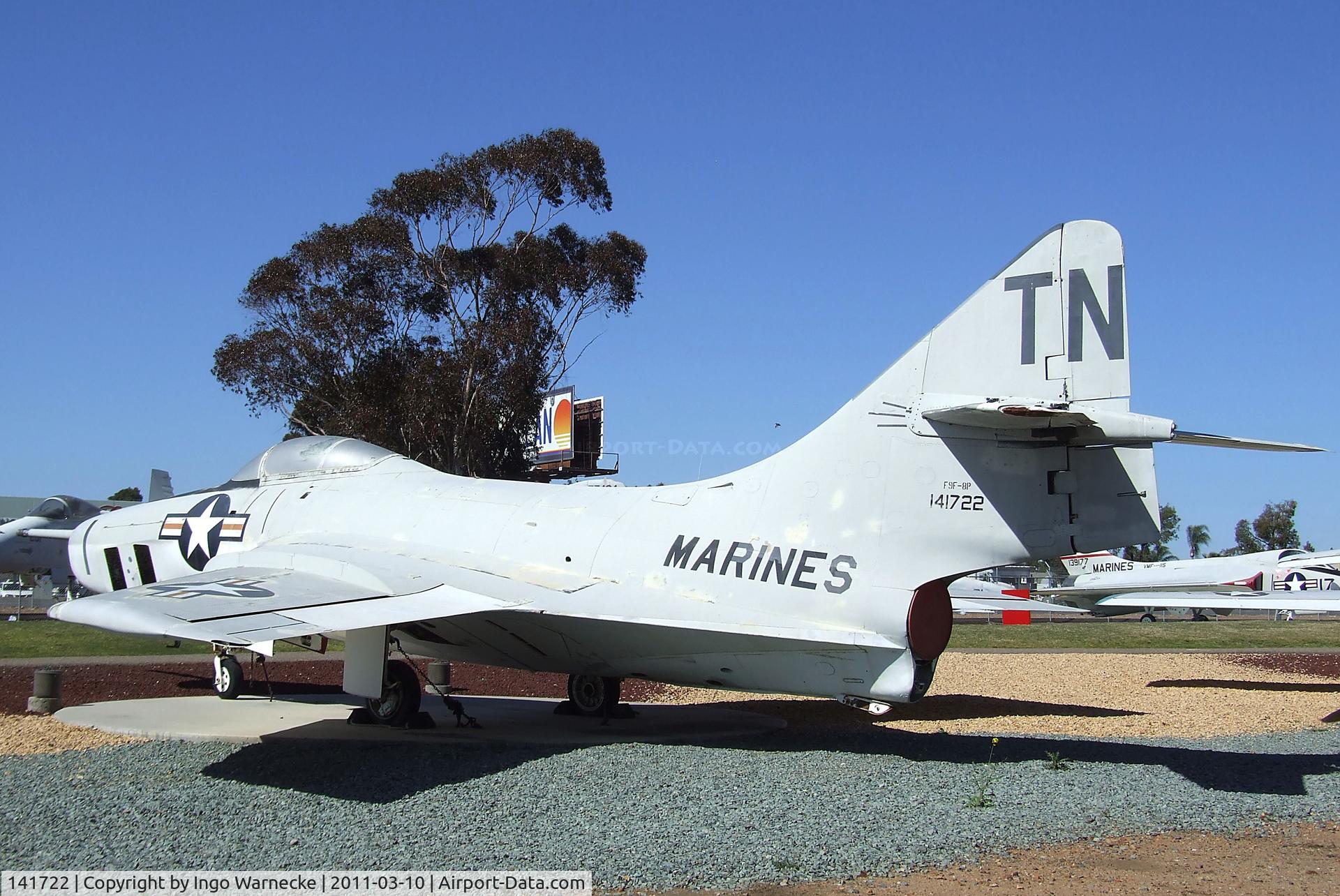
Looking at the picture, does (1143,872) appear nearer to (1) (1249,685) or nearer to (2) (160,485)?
(1) (1249,685)

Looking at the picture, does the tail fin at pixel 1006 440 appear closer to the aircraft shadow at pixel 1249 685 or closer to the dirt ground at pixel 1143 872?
the dirt ground at pixel 1143 872

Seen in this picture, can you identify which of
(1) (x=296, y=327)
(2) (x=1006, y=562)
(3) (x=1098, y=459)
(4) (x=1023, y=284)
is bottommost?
(2) (x=1006, y=562)

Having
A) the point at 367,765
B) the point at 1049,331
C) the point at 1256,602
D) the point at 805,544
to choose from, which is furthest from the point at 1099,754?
the point at 1256,602

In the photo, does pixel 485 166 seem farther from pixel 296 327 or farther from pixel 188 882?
pixel 188 882

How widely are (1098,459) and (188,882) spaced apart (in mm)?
6964

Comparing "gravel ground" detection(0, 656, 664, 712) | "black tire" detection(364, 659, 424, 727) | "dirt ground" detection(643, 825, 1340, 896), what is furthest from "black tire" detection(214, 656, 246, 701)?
"dirt ground" detection(643, 825, 1340, 896)

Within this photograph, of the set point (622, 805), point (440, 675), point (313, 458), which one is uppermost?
point (313, 458)

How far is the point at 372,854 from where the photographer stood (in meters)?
6.00

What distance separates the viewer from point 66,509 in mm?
30391

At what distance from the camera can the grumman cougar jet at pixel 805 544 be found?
8.12 meters

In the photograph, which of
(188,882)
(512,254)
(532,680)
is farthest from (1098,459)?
(512,254)

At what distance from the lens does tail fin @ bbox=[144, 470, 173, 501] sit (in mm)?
33375

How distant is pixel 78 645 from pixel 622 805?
57.5 ft

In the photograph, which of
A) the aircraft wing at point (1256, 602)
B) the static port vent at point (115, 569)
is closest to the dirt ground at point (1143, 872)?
the static port vent at point (115, 569)
